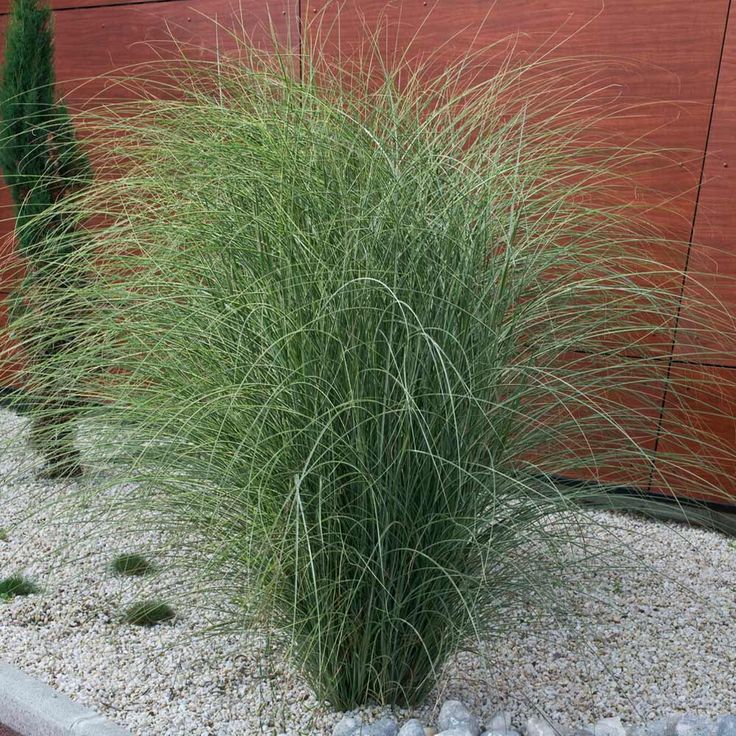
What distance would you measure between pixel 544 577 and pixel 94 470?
123 cm

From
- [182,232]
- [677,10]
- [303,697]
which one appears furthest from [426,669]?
[677,10]

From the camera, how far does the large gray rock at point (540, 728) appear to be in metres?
2.11

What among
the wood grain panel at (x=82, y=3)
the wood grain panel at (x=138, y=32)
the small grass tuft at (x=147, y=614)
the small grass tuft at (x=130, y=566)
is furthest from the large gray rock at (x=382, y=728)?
the wood grain panel at (x=82, y=3)

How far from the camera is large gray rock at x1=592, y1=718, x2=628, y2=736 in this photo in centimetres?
215

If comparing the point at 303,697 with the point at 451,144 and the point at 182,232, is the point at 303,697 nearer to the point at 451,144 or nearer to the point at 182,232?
the point at 182,232

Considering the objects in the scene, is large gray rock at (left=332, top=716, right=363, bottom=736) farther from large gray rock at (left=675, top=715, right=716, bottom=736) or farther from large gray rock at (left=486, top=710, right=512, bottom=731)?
large gray rock at (left=675, top=715, right=716, bottom=736)

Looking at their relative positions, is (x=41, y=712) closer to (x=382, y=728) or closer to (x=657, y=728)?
(x=382, y=728)

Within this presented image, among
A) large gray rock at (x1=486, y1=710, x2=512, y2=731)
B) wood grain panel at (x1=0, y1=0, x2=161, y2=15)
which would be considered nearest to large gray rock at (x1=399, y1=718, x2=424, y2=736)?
large gray rock at (x1=486, y1=710, x2=512, y2=731)

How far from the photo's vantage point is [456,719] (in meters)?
2.12

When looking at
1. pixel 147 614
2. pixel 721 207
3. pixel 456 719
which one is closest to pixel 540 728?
pixel 456 719

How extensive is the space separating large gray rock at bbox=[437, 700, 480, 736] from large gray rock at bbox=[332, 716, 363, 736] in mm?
193

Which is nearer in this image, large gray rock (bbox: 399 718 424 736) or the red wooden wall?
large gray rock (bbox: 399 718 424 736)

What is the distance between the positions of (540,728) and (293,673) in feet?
2.13

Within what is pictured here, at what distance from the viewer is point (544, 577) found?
2172mm
